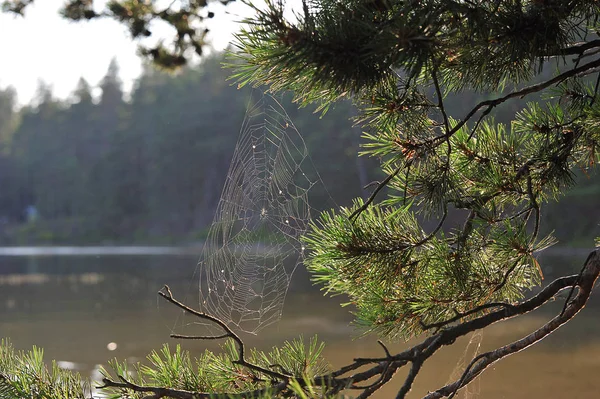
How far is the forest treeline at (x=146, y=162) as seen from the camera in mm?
17016

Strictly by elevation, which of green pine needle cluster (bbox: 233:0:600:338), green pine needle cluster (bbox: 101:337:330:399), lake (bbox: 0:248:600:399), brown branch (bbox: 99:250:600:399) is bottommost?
lake (bbox: 0:248:600:399)

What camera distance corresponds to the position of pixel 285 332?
5.70 metres

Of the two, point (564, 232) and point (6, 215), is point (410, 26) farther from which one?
point (6, 215)

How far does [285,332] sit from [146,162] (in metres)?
22.8

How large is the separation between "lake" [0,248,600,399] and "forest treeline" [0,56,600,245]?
6495 millimetres

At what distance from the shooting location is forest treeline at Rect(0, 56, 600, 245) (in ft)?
55.8

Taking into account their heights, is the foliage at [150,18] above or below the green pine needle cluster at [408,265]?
above

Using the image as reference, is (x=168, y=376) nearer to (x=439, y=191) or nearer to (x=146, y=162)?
(x=439, y=191)

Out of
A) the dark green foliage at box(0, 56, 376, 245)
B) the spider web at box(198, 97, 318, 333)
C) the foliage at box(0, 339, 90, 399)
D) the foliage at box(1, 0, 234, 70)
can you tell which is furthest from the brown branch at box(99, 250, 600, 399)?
the dark green foliage at box(0, 56, 376, 245)

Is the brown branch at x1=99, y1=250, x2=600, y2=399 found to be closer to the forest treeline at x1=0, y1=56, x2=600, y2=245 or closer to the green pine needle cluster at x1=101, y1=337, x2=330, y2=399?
the green pine needle cluster at x1=101, y1=337, x2=330, y2=399

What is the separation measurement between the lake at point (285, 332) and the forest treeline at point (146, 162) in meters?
6.49

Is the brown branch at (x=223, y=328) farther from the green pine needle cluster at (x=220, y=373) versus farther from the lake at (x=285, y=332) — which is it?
the lake at (x=285, y=332)

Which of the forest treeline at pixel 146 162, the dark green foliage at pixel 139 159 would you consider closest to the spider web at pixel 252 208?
the forest treeline at pixel 146 162

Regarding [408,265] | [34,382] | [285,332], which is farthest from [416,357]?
[285,332]
